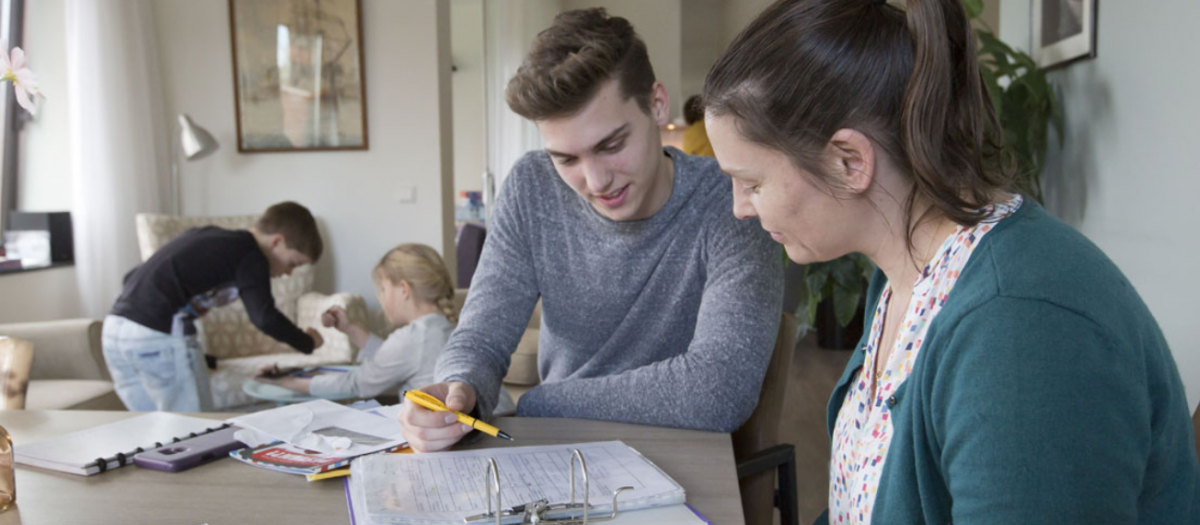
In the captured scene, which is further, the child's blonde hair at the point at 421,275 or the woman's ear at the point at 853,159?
the child's blonde hair at the point at 421,275

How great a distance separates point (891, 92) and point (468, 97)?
778 centimetres

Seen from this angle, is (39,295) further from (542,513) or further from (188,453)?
(542,513)

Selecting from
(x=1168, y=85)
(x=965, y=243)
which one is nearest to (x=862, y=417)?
(x=965, y=243)

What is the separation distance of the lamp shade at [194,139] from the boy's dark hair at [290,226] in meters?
1.21

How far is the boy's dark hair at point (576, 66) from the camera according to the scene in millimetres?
1351

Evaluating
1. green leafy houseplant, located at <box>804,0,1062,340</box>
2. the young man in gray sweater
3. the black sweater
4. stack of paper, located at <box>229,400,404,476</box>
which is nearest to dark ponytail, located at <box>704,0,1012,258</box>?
the young man in gray sweater

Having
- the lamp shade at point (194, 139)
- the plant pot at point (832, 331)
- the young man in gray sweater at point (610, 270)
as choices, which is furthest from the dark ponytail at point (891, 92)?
the plant pot at point (832, 331)

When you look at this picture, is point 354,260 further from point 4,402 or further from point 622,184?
point 622,184

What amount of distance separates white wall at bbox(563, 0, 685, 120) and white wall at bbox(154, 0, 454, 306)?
12.8ft

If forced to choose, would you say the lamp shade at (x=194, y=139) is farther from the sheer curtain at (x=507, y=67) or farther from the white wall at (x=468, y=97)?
the white wall at (x=468, y=97)

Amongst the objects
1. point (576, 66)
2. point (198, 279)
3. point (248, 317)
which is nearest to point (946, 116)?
point (576, 66)

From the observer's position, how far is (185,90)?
451cm

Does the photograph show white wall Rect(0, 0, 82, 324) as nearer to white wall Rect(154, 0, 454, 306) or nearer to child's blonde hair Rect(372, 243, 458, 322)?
white wall Rect(154, 0, 454, 306)

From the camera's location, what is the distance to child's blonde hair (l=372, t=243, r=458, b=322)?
9.09ft
